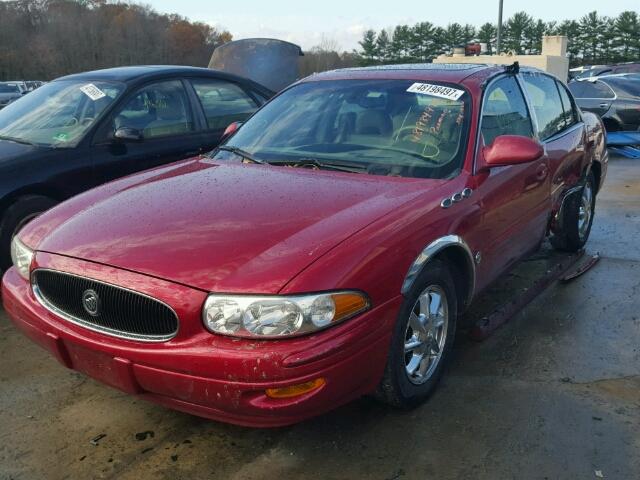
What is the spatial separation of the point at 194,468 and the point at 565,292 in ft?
10.0

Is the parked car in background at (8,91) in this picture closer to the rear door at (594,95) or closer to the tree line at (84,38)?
the rear door at (594,95)

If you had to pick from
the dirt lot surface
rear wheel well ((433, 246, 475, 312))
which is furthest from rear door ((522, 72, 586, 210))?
rear wheel well ((433, 246, 475, 312))

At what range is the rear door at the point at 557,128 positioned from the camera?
430 centimetres

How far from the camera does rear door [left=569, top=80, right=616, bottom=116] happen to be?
12.1 metres

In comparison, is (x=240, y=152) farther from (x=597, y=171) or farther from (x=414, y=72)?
(x=597, y=171)

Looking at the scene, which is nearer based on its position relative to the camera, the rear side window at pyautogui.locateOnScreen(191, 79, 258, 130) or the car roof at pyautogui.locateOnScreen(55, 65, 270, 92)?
the car roof at pyautogui.locateOnScreen(55, 65, 270, 92)

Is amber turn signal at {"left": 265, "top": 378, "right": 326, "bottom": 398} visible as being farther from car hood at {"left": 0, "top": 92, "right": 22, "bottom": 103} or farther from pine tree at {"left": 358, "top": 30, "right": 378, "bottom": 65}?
pine tree at {"left": 358, "top": 30, "right": 378, "bottom": 65}

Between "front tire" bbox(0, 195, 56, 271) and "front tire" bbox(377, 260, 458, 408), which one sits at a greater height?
"front tire" bbox(0, 195, 56, 271)

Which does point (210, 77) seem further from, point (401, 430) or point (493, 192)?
point (401, 430)

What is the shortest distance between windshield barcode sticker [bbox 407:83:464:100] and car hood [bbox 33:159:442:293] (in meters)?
0.75

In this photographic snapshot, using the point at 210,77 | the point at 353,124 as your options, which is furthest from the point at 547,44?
the point at 353,124

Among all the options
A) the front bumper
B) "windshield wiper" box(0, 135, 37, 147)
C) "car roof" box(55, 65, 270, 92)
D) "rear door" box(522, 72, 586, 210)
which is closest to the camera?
the front bumper

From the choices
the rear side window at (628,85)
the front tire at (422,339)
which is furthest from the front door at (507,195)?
the rear side window at (628,85)

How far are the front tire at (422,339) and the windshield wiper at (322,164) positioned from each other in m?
0.70
